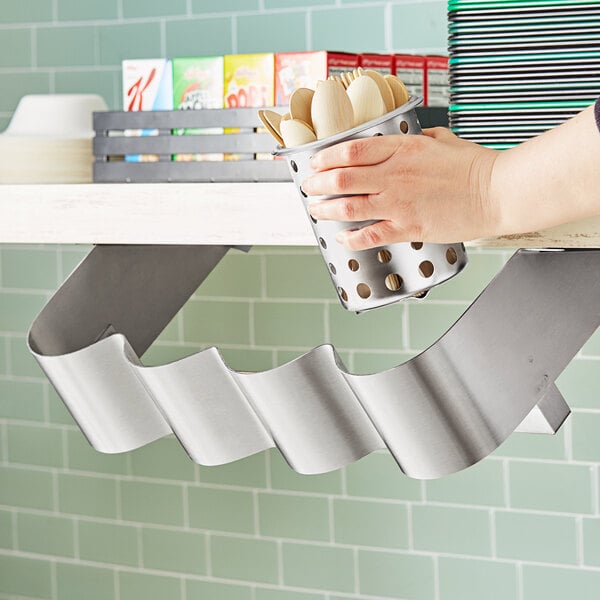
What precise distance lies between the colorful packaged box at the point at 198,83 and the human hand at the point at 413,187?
56 cm

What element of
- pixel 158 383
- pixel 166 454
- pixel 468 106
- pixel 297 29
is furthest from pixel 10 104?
pixel 468 106

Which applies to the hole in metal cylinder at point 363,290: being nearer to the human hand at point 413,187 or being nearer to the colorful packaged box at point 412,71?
the human hand at point 413,187

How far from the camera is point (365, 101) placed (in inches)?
38.7

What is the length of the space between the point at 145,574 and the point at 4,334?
2.06 feet

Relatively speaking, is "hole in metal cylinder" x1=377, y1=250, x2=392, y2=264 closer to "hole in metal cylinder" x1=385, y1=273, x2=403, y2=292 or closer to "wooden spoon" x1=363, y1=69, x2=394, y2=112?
"hole in metal cylinder" x1=385, y1=273, x2=403, y2=292

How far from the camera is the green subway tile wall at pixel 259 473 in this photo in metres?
1.97

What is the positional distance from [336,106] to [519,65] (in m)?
0.24

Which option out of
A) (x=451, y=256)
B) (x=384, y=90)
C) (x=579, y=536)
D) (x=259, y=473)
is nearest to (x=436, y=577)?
(x=579, y=536)

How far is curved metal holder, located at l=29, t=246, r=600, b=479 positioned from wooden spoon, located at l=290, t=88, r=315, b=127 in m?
0.26

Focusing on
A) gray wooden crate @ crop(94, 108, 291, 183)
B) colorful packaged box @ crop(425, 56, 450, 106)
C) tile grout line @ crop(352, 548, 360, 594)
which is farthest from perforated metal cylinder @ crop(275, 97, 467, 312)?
tile grout line @ crop(352, 548, 360, 594)

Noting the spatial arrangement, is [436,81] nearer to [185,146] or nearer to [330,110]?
[185,146]

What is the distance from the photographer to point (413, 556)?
2.07m

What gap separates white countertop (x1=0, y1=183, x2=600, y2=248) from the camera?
1103 millimetres

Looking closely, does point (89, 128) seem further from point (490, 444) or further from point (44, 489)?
point (44, 489)
